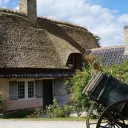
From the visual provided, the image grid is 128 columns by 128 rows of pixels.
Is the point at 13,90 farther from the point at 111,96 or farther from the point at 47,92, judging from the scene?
the point at 111,96

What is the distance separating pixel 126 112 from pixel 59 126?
14.2 ft

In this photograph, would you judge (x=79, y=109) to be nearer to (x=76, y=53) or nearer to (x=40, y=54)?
(x=40, y=54)

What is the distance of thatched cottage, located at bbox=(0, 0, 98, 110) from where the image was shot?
2177cm

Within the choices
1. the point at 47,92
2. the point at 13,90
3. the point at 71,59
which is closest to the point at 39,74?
the point at 13,90

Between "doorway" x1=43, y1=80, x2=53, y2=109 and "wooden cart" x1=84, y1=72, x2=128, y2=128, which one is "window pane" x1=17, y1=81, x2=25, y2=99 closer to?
"doorway" x1=43, y1=80, x2=53, y2=109

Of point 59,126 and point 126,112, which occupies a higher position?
point 126,112

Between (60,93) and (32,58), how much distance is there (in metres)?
4.12

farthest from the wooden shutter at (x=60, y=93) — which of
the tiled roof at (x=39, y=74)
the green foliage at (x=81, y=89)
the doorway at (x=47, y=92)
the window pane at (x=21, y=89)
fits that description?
the green foliage at (x=81, y=89)

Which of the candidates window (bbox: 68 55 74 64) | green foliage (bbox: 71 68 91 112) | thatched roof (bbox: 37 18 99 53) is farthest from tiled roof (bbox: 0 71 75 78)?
green foliage (bbox: 71 68 91 112)

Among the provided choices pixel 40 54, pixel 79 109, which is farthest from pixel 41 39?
pixel 79 109

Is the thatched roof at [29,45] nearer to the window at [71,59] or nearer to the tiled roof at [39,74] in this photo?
the tiled roof at [39,74]

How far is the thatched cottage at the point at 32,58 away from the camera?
71.4 feet

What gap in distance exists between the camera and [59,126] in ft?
41.4

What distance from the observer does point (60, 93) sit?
25.6 metres
